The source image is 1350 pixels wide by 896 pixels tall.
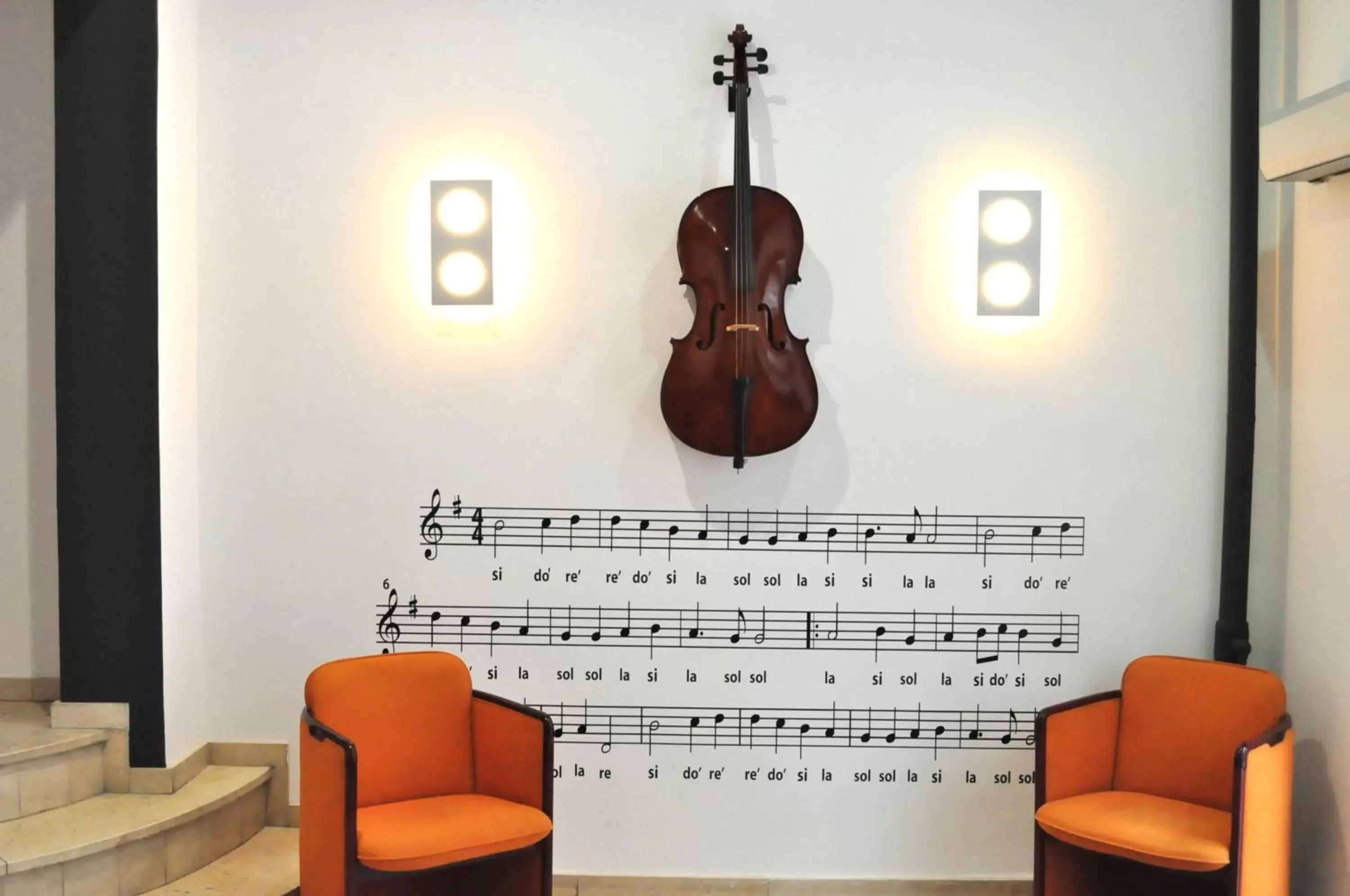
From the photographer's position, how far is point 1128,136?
337 centimetres

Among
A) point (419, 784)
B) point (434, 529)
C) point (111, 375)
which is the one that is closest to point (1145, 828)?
point (419, 784)

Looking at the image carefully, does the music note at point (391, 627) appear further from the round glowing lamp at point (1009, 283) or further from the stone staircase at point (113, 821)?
the round glowing lamp at point (1009, 283)

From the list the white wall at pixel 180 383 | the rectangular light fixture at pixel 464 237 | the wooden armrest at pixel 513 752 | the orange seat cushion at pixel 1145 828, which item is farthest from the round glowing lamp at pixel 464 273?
the orange seat cushion at pixel 1145 828

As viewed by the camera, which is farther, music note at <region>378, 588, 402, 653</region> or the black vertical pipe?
music note at <region>378, 588, 402, 653</region>

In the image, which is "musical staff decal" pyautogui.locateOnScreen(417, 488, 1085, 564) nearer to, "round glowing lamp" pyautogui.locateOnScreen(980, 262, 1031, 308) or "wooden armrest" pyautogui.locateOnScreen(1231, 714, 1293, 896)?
"round glowing lamp" pyautogui.locateOnScreen(980, 262, 1031, 308)

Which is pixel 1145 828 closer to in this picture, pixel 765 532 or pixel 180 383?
pixel 765 532

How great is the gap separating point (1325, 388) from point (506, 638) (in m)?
2.65

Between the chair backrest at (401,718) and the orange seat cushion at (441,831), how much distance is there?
0.08 m

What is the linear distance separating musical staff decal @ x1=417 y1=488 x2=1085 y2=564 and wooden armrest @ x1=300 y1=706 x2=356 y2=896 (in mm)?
878

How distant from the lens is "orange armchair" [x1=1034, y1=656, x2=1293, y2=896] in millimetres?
2607

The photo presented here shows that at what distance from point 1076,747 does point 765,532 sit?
44.8 inches

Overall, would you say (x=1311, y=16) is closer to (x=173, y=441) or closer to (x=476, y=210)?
(x=476, y=210)

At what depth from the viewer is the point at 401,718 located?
300cm

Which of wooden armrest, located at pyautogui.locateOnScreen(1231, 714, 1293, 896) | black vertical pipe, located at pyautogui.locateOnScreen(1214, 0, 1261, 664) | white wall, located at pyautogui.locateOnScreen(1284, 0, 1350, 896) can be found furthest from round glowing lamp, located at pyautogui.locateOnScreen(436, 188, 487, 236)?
wooden armrest, located at pyautogui.locateOnScreen(1231, 714, 1293, 896)
